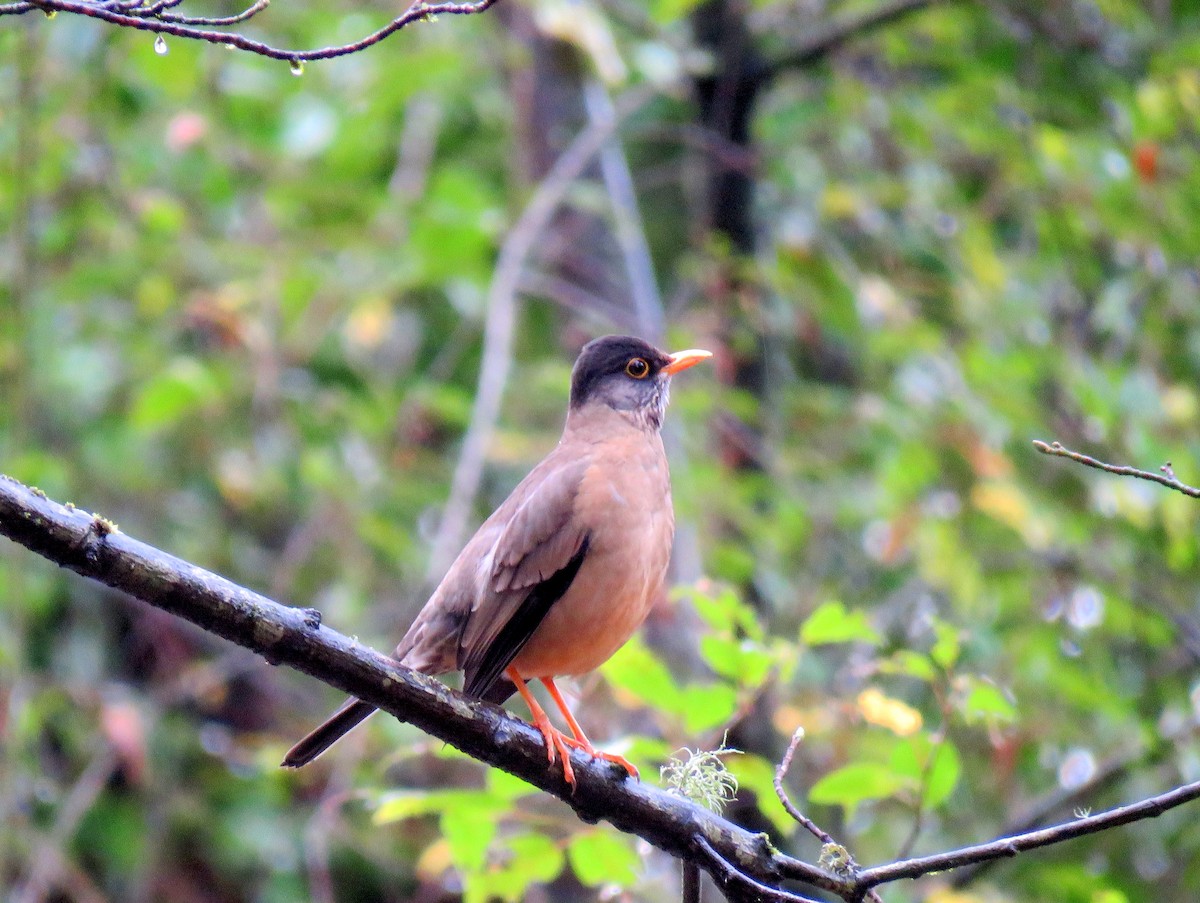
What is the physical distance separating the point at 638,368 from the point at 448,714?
8.04ft

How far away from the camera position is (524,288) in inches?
277

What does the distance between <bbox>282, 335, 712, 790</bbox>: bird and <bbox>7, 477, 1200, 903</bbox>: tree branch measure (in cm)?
23

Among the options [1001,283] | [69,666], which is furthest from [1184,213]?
[69,666]

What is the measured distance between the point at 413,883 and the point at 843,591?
3.64m

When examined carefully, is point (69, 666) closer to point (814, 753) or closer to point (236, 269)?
point (236, 269)

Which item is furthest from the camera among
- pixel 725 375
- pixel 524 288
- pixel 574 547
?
pixel 725 375

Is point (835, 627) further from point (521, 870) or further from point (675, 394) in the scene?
point (675, 394)

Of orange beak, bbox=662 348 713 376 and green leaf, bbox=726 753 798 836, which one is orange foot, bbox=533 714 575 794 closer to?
green leaf, bbox=726 753 798 836

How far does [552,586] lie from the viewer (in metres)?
4.04

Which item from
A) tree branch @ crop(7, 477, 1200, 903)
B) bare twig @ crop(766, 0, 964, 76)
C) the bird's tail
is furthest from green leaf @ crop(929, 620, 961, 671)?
bare twig @ crop(766, 0, 964, 76)

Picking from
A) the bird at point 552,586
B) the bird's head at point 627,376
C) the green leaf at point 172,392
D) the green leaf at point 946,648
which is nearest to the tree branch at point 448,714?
the bird at point 552,586

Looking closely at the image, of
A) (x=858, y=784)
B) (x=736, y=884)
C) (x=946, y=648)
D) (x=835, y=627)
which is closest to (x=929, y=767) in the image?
(x=858, y=784)

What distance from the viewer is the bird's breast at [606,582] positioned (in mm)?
3959

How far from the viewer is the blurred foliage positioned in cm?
639
